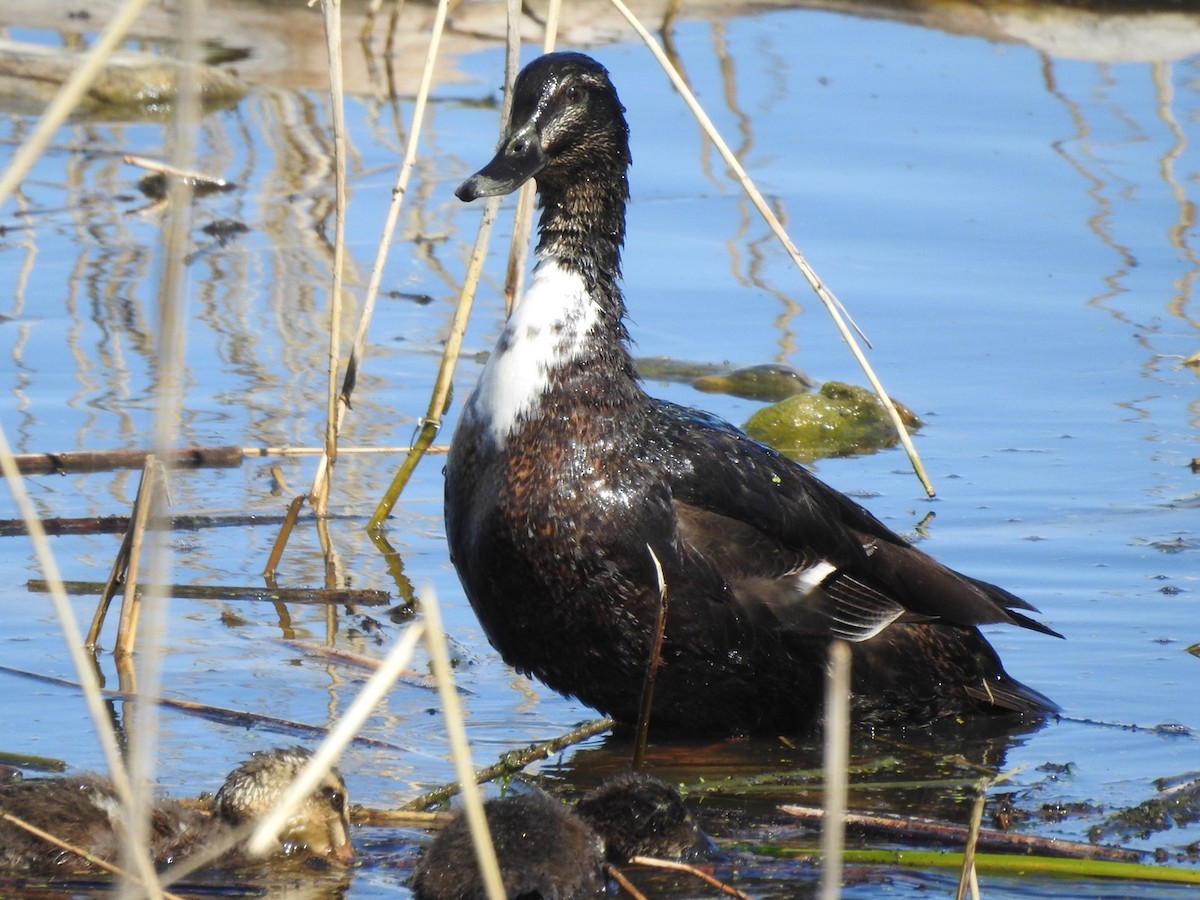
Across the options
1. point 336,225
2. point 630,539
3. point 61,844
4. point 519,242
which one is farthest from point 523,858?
point 519,242

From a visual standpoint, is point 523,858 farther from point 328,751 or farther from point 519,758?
point 328,751

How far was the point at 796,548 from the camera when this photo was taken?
5.50 metres

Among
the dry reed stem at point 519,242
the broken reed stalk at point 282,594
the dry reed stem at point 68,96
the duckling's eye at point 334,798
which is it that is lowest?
the broken reed stalk at point 282,594

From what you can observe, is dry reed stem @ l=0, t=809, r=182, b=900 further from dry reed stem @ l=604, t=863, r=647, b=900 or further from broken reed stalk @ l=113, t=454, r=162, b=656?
broken reed stalk @ l=113, t=454, r=162, b=656

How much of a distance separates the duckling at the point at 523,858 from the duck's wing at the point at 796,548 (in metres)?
1.20

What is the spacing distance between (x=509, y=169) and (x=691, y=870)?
7.02ft

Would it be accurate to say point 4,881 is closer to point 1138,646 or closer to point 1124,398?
point 1138,646

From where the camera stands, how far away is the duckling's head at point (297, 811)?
13.9ft

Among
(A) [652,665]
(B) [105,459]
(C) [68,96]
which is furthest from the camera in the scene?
(B) [105,459]

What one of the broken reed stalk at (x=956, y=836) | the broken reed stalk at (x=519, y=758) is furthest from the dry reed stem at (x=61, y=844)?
the broken reed stalk at (x=956, y=836)

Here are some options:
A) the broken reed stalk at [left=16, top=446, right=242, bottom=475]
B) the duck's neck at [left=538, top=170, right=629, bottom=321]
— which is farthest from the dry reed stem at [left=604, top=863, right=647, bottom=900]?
the broken reed stalk at [left=16, top=446, right=242, bottom=475]

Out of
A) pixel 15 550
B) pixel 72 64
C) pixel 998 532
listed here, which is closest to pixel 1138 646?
A: pixel 998 532

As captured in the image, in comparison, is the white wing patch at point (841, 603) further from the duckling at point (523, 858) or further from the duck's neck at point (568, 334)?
the duckling at point (523, 858)

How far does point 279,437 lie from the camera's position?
291 inches
